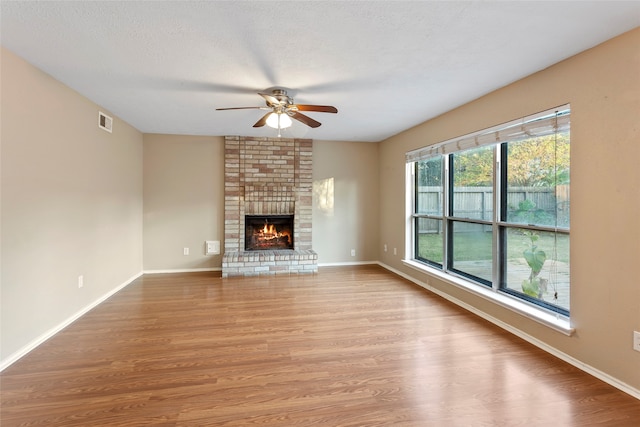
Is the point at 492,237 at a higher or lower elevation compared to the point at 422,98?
lower

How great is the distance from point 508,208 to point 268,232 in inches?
151

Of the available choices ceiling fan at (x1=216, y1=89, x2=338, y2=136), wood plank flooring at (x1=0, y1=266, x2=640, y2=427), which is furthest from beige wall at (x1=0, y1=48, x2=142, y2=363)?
ceiling fan at (x1=216, y1=89, x2=338, y2=136)

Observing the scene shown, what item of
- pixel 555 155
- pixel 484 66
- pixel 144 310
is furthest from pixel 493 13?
pixel 144 310

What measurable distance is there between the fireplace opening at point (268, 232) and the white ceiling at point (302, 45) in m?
2.55

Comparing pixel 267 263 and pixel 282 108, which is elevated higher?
pixel 282 108

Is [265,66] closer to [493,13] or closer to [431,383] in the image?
[493,13]

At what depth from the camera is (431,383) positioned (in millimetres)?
2062

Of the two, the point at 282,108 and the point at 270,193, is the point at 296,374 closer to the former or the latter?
the point at 282,108

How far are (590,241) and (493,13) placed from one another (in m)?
1.71

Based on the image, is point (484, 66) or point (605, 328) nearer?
point (605, 328)

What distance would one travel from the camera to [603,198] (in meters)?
2.10

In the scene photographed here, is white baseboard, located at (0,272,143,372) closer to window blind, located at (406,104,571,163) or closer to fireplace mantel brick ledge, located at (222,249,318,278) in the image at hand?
fireplace mantel brick ledge, located at (222,249,318,278)

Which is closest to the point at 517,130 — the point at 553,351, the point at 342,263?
the point at 553,351

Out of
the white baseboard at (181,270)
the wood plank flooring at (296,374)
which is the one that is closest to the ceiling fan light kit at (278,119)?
the wood plank flooring at (296,374)
